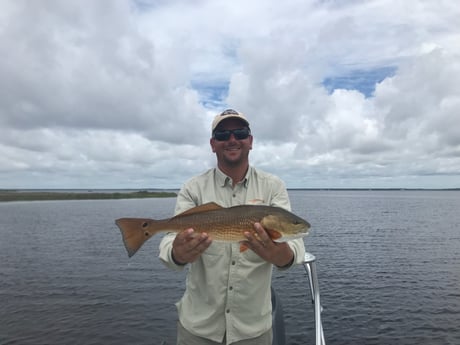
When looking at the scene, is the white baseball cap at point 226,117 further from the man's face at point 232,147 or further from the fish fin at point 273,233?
the fish fin at point 273,233

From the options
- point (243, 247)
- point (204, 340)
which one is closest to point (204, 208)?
point (243, 247)

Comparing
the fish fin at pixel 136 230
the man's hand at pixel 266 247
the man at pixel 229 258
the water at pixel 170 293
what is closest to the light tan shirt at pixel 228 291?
the man at pixel 229 258

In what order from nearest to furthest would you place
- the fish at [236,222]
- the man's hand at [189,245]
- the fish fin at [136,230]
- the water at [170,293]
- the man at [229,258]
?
1. the man's hand at [189,245]
2. the man at [229,258]
3. the fish at [236,222]
4. the fish fin at [136,230]
5. the water at [170,293]

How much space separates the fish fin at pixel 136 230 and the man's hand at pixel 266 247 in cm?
131

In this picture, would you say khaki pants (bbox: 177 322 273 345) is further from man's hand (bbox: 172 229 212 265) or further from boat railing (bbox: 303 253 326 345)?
boat railing (bbox: 303 253 326 345)

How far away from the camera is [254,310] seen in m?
4.37

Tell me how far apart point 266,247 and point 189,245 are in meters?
0.83

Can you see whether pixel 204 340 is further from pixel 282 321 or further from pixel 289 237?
pixel 282 321

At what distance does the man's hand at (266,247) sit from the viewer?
414cm

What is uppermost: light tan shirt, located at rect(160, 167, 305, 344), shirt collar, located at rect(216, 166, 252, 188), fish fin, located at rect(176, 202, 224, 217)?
shirt collar, located at rect(216, 166, 252, 188)

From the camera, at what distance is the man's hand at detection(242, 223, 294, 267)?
414 centimetres

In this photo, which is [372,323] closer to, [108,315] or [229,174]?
[108,315]

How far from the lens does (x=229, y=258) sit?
4.39 metres

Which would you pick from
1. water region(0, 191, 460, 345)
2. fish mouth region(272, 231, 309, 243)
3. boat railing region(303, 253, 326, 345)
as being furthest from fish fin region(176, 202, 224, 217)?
water region(0, 191, 460, 345)
